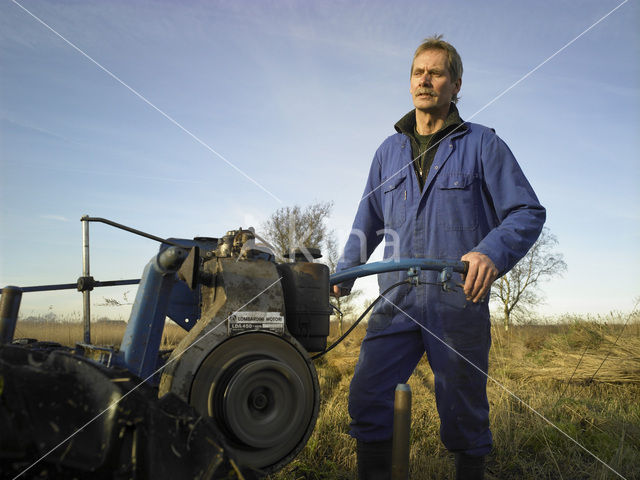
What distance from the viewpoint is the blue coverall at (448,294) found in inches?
117

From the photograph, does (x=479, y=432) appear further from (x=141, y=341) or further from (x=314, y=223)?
(x=314, y=223)

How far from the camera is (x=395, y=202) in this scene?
11.3 ft

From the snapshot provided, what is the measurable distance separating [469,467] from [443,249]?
1316mm

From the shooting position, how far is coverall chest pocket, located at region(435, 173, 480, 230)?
316cm

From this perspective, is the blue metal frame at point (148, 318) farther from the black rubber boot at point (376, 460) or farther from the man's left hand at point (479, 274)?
the black rubber boot at point (376, 460)

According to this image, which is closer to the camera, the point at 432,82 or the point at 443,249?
the point at 443,249

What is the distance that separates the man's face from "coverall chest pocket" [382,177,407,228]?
1.71 ft

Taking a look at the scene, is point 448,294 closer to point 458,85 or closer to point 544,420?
point 458,85

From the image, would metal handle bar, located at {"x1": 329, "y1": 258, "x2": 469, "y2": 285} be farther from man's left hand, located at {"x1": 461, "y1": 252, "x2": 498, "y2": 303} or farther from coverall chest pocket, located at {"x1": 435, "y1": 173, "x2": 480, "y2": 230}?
coverall chest pocket, located at {"x1": 435, "y1": 173, "x2": 480, "y2": 230}

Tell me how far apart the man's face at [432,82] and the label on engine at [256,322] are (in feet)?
6.35

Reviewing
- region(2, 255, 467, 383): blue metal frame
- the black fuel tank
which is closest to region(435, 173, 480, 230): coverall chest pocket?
the black fuel tank

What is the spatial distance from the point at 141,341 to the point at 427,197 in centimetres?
199

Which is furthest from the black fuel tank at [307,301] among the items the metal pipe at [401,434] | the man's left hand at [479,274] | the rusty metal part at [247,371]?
the man's left hand at [479,274]

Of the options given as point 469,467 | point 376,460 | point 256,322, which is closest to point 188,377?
point 256,322
